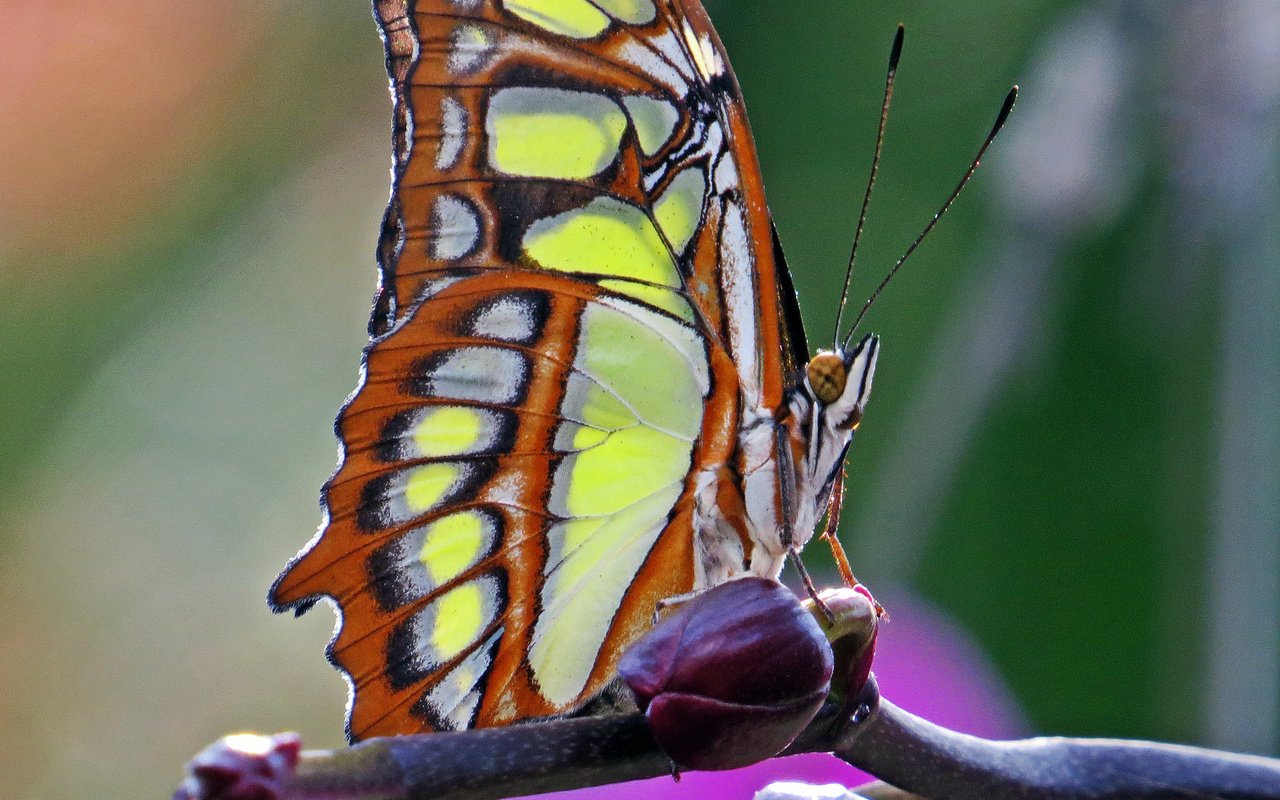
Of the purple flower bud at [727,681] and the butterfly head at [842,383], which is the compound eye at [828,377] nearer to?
the butterfly head at [842,383]

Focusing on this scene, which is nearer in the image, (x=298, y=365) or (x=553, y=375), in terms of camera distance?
(x=553, y=375)

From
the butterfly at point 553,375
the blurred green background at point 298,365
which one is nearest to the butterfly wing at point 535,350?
the butterfly at point 553,375

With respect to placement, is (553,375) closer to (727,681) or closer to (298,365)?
(727,681)

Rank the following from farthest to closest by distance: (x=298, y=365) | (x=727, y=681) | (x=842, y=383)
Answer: (x=298, y=365), (x=842, y=383), (x=727, y=681)

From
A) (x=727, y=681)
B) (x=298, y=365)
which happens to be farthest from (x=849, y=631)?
(x=298, y=365)

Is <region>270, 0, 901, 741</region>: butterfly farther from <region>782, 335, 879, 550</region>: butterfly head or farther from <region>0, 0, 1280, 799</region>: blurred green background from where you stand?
<region>0, 0, 1280, 799</region>: blurred green background

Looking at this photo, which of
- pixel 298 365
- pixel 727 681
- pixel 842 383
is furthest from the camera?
pixel 298 365

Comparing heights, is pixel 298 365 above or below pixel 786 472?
below

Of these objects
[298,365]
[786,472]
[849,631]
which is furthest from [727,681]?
[298,365]
